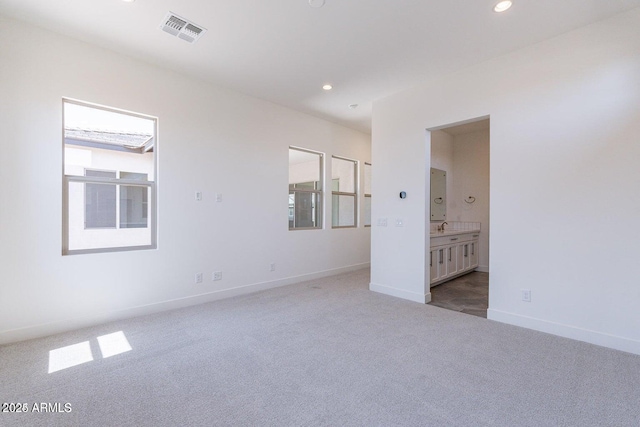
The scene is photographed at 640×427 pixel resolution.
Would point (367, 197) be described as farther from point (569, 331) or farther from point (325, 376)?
point (325, 376)

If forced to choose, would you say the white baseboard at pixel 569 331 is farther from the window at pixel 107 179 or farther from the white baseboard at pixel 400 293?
the window at pixel 107 179

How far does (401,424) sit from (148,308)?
10.0 ft

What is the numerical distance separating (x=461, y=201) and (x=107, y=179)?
246 inches

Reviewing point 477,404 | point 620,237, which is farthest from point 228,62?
point 620,237

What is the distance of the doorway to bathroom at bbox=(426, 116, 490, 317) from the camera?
4.88 m

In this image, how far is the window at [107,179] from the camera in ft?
9.84

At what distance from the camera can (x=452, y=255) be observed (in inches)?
193

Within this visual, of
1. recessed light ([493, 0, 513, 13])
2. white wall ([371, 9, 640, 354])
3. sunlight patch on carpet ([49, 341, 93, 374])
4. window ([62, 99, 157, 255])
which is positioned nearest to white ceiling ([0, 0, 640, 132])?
recessed light ([493, 0, 513, 13])

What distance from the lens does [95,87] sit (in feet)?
9.94

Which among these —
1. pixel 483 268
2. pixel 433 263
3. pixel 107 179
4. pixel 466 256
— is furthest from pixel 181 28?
pixel 483 268

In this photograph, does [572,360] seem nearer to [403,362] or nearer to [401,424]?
[403,362]

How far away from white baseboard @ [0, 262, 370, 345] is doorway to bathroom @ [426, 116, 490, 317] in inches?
105

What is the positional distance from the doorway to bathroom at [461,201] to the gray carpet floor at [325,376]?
5.86 ft

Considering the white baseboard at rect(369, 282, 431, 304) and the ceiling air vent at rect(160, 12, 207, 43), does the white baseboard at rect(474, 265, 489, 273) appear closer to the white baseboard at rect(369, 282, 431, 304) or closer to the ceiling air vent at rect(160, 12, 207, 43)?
the white baseboard at rect(369, 282, 431, 304)
